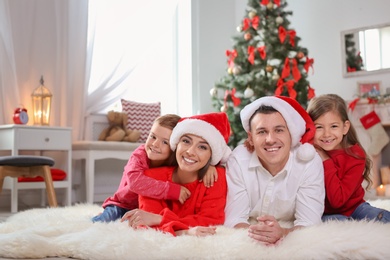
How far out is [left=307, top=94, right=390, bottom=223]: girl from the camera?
2.17 meters

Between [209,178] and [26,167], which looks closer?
[209,178]

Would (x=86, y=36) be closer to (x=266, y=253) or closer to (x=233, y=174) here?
(x=233, y=174)

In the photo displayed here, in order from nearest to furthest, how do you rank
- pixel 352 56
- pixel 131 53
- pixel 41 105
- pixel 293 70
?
1. pixel 41 105
2. pixel 293 70
3. pixel 131 53
4. pixel 352 56

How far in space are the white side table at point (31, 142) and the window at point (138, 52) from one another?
1030mm

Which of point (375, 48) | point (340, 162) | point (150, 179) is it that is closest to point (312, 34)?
point (375, 48)

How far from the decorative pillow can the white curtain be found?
472mm

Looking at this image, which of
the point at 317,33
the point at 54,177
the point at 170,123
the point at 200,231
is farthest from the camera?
the point at 317,33

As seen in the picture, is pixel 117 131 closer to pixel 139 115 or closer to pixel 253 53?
pixel 139 115

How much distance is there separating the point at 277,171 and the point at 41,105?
3226 mm

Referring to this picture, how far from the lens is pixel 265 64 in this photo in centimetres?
572

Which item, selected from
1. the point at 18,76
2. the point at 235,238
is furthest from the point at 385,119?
the point at 235,238

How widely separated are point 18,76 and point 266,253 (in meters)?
3.90

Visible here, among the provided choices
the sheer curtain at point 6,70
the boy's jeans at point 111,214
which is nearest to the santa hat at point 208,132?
the boy's jeans at point 111,214

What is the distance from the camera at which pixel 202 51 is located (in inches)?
262
